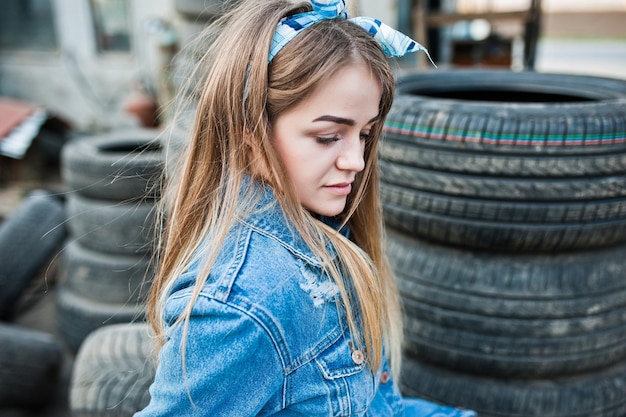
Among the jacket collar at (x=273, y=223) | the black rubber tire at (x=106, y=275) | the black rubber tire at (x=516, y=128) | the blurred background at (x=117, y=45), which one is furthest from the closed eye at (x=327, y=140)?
the blurred background at (x=117, y=45)

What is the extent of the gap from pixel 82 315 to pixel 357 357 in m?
1.88

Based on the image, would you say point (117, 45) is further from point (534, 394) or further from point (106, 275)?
point (534, 394)

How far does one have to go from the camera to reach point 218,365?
83 cm

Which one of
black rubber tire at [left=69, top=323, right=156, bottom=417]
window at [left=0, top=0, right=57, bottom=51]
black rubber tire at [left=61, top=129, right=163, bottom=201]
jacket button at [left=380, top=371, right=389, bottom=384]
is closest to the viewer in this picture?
jacket button at [left=380, top=371, right=389, bottom=384]

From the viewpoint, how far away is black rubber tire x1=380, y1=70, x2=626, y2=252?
150 centimetres

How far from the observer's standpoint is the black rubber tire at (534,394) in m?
1.66

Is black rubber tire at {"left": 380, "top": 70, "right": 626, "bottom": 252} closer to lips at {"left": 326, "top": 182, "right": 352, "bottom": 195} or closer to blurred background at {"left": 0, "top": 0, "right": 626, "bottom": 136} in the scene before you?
lips at {"left": 326, "top": 182, "right": 352, "bottom": 195}

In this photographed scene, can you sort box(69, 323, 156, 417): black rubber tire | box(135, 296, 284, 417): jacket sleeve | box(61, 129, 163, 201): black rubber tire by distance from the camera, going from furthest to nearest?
box(61, 129, 163, 201): black rubber tire < box(69, 323, 156, 417): black rubber tire < box(135, 296, 284, 417): jacket sleeve

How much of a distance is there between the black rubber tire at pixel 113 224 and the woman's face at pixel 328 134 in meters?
1.54

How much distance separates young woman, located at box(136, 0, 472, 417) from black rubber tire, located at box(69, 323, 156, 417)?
1.71 feet

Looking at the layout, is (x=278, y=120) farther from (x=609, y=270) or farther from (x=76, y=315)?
(x=76, y=315)

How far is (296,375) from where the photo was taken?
91cm

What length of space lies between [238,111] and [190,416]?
491 millimetres

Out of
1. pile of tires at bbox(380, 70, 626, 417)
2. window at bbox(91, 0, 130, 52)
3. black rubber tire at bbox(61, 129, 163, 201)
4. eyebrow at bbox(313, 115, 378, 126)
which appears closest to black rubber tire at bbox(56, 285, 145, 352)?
black rubber tire at bbox(61, 129, 163, 201)
